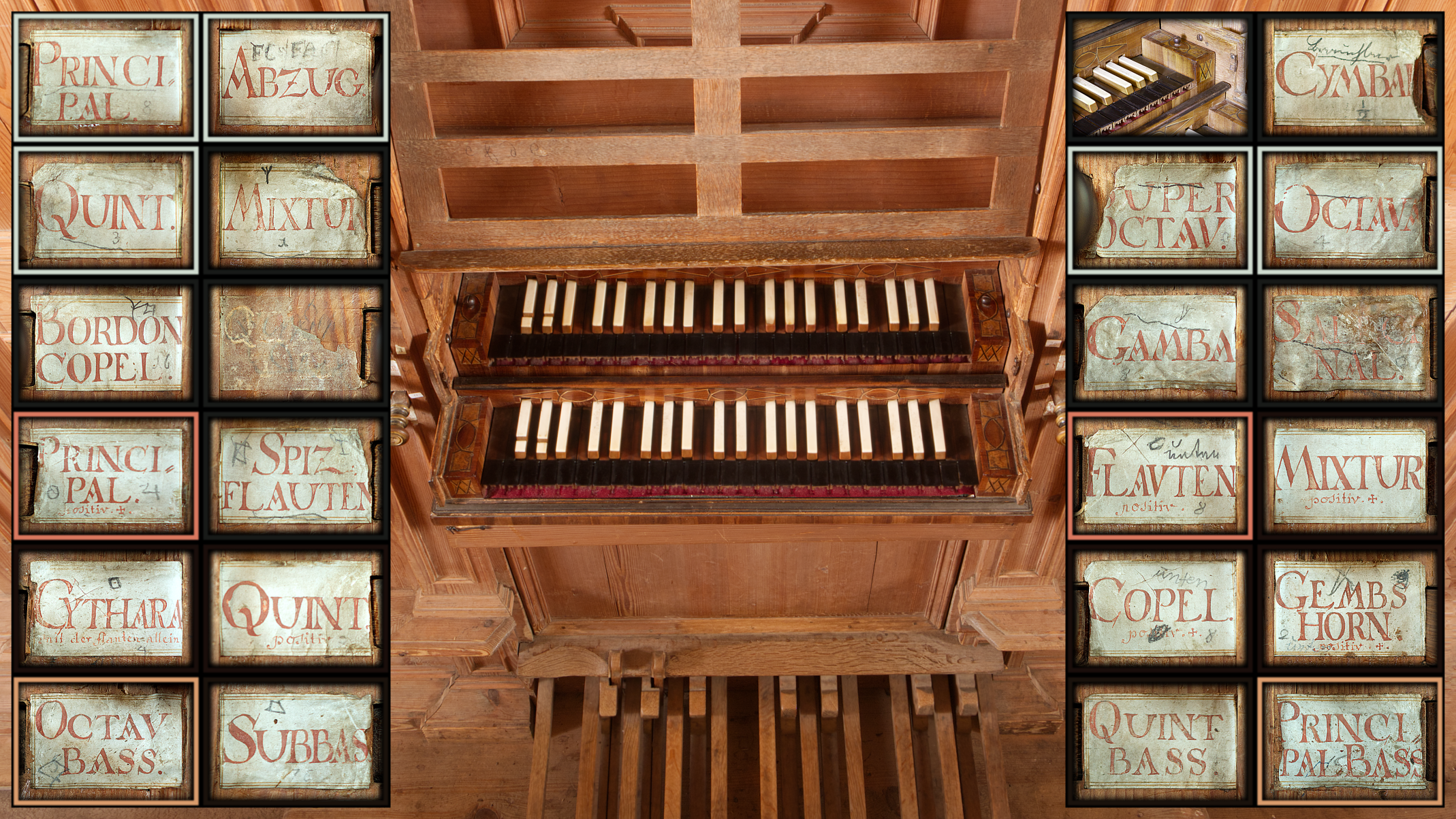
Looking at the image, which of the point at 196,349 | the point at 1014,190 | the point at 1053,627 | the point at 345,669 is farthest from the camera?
the point at 1053,627

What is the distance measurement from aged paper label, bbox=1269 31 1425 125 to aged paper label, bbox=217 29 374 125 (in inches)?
70.8

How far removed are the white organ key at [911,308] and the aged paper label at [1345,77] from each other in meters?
0.85

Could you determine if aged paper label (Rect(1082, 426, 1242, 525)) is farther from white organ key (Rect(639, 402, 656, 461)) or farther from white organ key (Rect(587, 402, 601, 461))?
white organ key (Rect(587, 402, 601, 461))

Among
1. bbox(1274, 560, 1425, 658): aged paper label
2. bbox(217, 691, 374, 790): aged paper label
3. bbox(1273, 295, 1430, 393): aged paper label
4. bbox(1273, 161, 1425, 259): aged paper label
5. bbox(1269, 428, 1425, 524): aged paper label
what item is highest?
bbox(1273, 161, 1425, 259): aged paper label

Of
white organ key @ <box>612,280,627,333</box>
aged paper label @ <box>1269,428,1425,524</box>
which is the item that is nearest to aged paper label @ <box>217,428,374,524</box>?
white organ key @ <box>612,280,627,333</box>

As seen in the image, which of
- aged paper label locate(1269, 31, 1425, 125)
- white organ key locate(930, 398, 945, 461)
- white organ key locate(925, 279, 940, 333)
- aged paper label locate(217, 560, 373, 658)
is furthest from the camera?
white organ key locate(925, 279, 940, 333)

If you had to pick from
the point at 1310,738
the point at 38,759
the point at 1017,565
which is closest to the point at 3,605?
the point at 38,759

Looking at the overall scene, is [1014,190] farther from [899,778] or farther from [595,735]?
[595,735]

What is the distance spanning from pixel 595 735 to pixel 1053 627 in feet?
4.53

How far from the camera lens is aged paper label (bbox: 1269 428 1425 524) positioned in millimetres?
2039

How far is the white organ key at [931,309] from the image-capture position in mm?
2482

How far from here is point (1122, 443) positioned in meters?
2.06

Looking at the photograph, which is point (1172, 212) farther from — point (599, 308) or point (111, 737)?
point (111, 737)

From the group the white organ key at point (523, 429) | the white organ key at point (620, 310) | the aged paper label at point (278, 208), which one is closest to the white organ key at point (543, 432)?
the white organ key at point (523, 429)
